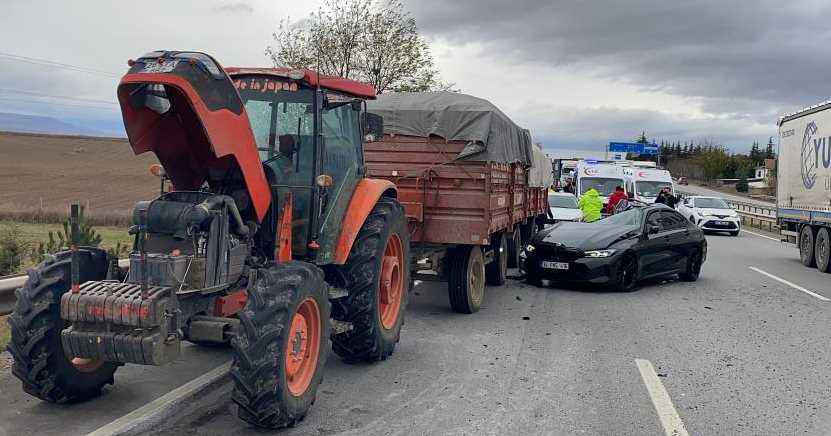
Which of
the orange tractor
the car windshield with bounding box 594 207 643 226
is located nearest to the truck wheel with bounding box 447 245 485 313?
the orange tractor

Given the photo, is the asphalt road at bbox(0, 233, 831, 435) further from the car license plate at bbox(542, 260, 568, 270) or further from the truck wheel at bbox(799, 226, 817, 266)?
the truck wheel at bbox(799, 226, 817, 266)

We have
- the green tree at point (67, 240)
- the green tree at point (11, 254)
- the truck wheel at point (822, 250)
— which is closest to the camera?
the green tree at point (67, 240)

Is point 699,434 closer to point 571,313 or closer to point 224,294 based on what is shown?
point 224,294

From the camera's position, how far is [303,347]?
5391 millimetres

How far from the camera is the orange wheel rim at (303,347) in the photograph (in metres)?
5.19

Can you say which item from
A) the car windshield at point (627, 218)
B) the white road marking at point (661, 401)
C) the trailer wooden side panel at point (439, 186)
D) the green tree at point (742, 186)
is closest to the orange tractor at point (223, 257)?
the white road marking at point (661, 401)

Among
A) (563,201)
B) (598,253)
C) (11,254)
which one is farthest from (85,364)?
(563,201)

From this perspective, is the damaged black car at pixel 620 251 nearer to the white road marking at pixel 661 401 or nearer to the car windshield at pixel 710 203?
the white road marking at pixel 661 401

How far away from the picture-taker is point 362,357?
6.95 m

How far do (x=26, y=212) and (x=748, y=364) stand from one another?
24.3 metres

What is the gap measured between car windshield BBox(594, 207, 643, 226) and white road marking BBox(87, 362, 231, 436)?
864 cm

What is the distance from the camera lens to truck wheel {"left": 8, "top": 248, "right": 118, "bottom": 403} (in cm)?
501

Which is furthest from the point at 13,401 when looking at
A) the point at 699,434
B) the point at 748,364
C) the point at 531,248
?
the point at 531,248

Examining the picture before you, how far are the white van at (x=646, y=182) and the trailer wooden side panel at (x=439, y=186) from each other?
20103 mm
